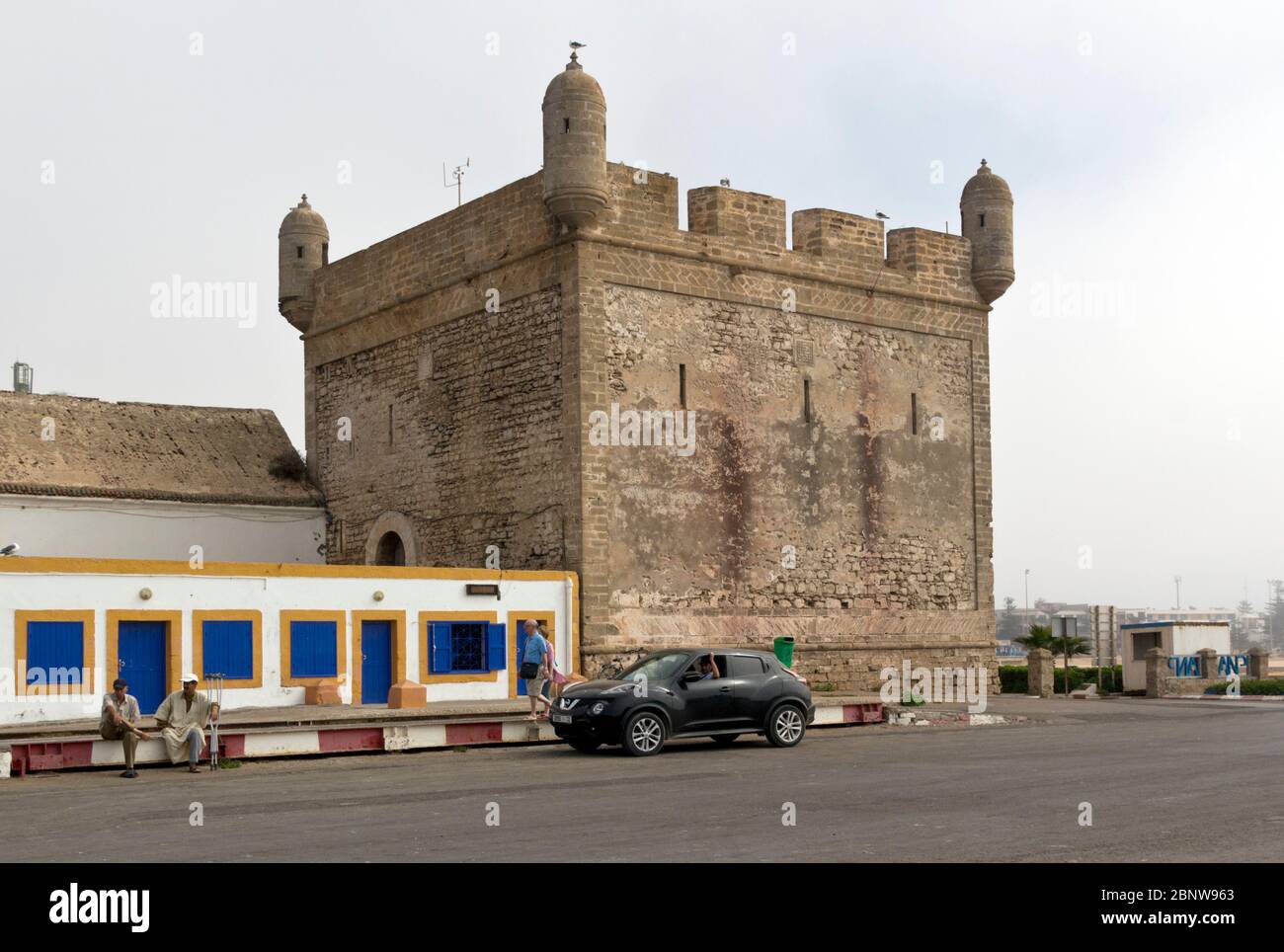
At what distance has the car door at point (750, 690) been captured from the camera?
18156 mm

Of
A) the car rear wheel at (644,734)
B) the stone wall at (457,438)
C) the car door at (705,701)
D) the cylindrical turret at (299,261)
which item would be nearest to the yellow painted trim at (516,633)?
the stone wall at (457,438)

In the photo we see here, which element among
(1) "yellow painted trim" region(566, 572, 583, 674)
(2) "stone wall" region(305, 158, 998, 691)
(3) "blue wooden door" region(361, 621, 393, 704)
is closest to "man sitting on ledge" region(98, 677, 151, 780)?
(3) "blue wooden door" region(361, 621, 393, 704)

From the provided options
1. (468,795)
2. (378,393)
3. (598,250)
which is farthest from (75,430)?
(468,795)

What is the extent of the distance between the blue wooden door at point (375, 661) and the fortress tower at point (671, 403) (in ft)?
9.96

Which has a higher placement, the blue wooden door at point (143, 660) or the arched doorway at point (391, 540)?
the arched doorway at point (391, 540)

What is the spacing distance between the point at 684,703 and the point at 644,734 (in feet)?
2.24

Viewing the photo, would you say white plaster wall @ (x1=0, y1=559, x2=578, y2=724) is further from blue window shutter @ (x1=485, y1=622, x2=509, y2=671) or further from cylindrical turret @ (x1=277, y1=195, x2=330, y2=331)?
cylindrical turret @ (x1=277, y1=195, x2=330, y2=331)

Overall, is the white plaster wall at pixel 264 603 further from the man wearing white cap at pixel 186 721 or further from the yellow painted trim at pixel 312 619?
the man wearing white cap at pixel 186 721

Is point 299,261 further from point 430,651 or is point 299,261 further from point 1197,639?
point 1197,639

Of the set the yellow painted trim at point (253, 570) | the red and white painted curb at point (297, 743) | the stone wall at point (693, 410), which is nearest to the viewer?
the red and white painted curb at point (297, 743)

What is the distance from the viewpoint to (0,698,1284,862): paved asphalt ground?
31.2 ft

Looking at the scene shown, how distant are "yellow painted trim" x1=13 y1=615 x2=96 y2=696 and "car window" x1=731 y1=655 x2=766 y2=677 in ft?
31.7

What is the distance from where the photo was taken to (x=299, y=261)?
3231 cm

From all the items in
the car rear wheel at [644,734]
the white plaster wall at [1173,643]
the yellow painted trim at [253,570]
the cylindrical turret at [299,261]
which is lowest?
the white plaster wall at [1173,643]
